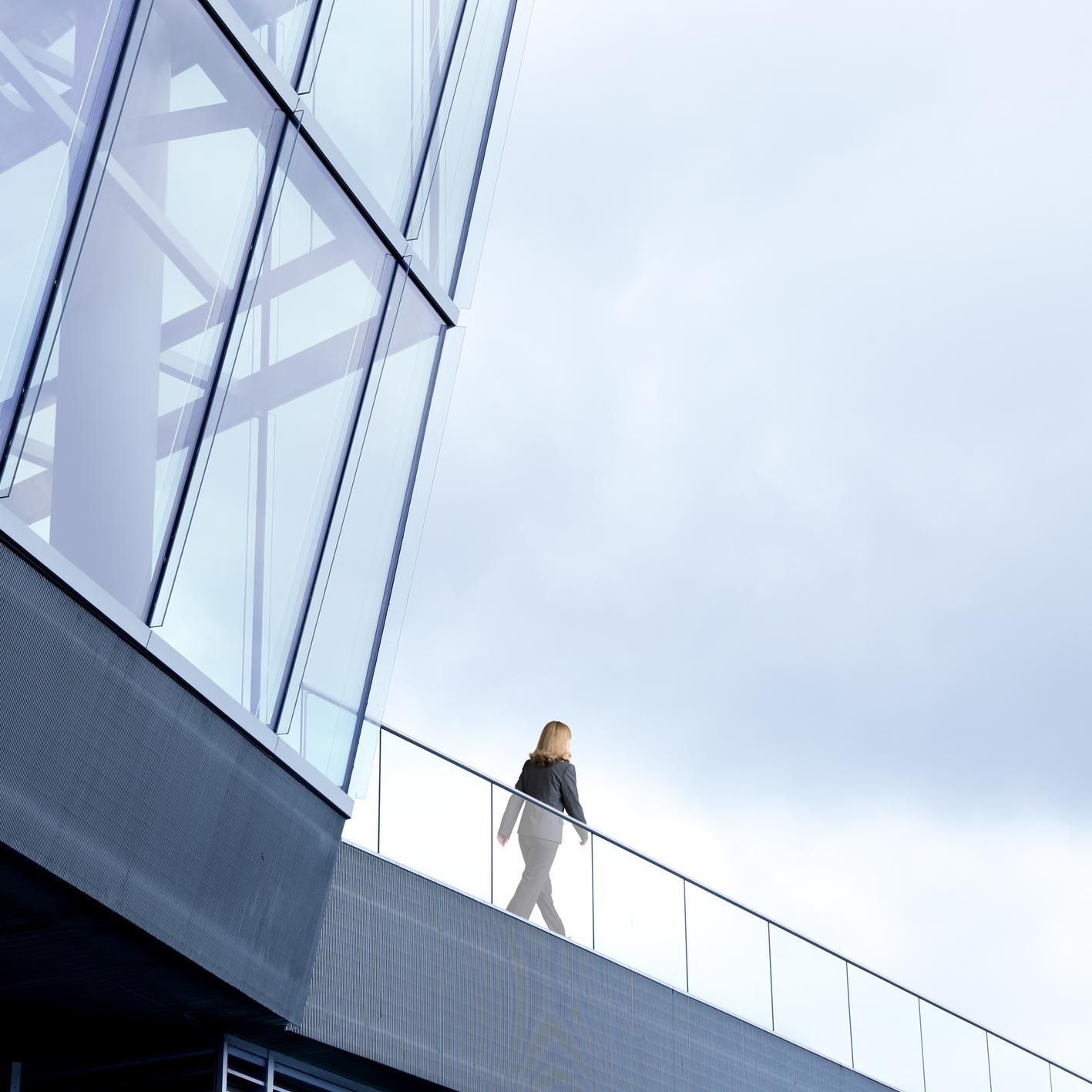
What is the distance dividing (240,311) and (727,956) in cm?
815

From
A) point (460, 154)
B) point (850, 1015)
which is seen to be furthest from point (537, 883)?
point (460, 154)

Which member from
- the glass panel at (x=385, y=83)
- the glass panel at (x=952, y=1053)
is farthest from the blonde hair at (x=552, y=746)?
the glass panel at (x=952, y=1053)

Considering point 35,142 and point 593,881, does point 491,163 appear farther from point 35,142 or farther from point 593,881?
point 593,881

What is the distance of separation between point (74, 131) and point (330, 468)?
105 inches

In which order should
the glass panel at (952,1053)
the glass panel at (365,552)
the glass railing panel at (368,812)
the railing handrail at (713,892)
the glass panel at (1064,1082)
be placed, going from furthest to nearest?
1. the glass panel at (1064,1082)
2. the glass panel at (952,1053)
3. the railing handrail at (713,892)
4. the glass railing panel at (368,812)
5. the glass panel at (365,552)

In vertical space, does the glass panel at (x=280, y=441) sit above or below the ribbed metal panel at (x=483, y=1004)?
above

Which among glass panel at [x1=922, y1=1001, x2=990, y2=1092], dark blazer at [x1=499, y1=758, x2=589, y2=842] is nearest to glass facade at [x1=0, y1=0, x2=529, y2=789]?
dark blazer at [x1=499, y1=758, x2=589, y2=842]

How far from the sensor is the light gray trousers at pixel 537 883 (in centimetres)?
1267

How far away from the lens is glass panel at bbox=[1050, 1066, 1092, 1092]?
1834cm

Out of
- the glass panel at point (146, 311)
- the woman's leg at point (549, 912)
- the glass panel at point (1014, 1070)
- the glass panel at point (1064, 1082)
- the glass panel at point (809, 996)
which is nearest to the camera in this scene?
the glass panel at point (146, 311)

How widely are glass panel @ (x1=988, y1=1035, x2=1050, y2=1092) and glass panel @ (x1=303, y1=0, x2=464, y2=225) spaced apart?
448 inches

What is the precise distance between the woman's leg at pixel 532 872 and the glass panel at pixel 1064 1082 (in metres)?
7.75

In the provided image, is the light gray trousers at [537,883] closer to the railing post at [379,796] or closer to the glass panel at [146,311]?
the railing post at [379,796]

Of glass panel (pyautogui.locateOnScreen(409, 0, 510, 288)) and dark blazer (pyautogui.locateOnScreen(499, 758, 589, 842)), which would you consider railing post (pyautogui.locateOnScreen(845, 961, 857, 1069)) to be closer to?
dark blazer (pyautogui.locateOnScreen(499, 758, 589, 842))
